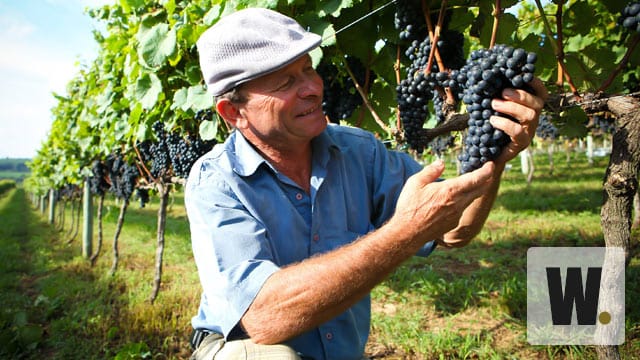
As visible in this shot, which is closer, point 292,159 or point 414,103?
point 292,159

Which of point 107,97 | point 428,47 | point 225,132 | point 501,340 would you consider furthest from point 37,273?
point 428,47

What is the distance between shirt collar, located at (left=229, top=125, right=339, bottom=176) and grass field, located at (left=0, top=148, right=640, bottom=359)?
220cm

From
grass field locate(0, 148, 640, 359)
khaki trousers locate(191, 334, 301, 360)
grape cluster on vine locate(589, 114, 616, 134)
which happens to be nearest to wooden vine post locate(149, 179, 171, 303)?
grass field locate(0, 148, 640, 359)

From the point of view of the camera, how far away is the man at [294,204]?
1.41 metres

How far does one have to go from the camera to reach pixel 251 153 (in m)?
1.81

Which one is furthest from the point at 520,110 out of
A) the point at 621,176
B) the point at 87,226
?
the point at 87,226

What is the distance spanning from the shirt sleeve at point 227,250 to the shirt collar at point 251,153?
11 centimetres

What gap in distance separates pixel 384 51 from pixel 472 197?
4.49 ft

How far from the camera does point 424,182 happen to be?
148 centimetres

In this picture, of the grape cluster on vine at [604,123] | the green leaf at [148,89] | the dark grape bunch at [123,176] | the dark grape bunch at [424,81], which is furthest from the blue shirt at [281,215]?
the dark grape bunch at [123,176]

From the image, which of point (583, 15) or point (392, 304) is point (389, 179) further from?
point (392, 304)

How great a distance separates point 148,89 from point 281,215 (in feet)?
8.46

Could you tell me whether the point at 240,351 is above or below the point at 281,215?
below

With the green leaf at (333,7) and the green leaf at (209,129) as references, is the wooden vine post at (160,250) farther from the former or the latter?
the green leaf at (333,7)
